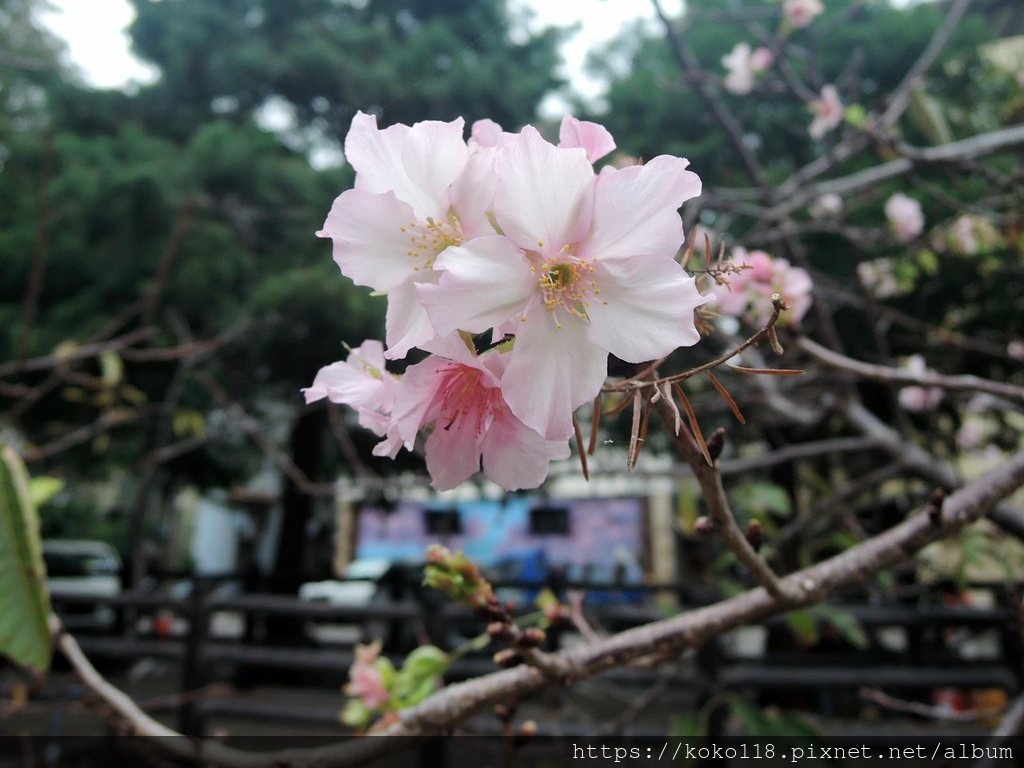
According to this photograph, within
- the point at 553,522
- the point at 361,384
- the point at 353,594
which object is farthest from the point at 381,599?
the point at 361,384

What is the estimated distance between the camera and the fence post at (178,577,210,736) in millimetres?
2578

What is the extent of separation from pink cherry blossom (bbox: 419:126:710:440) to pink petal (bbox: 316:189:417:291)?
0.20ft

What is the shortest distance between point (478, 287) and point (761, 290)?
2.97 ft

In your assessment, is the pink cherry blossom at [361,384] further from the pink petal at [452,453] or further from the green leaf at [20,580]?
the green leaf at [20,580]

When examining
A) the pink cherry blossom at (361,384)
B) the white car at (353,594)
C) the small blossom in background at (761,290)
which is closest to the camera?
the pink cherry blossom at (361,384)

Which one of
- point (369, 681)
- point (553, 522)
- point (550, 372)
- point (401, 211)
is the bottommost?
point (369, 681)

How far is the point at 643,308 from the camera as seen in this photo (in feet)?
1.25

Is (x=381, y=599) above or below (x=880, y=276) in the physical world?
below

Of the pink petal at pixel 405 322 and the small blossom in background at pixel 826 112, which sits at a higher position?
the small blossom in background at pixel 826 112

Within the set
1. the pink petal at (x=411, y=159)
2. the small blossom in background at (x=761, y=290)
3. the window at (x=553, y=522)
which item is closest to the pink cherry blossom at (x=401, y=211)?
the pink petal at (x=411, y=159)

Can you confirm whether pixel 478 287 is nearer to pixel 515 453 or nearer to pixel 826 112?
pixel 515 453

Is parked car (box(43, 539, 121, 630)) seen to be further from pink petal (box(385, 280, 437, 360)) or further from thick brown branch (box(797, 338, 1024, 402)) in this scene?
pink petal (box(385, 280, 437, 360))

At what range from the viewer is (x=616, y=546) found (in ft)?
34.4

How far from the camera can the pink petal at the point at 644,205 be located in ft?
1.21
